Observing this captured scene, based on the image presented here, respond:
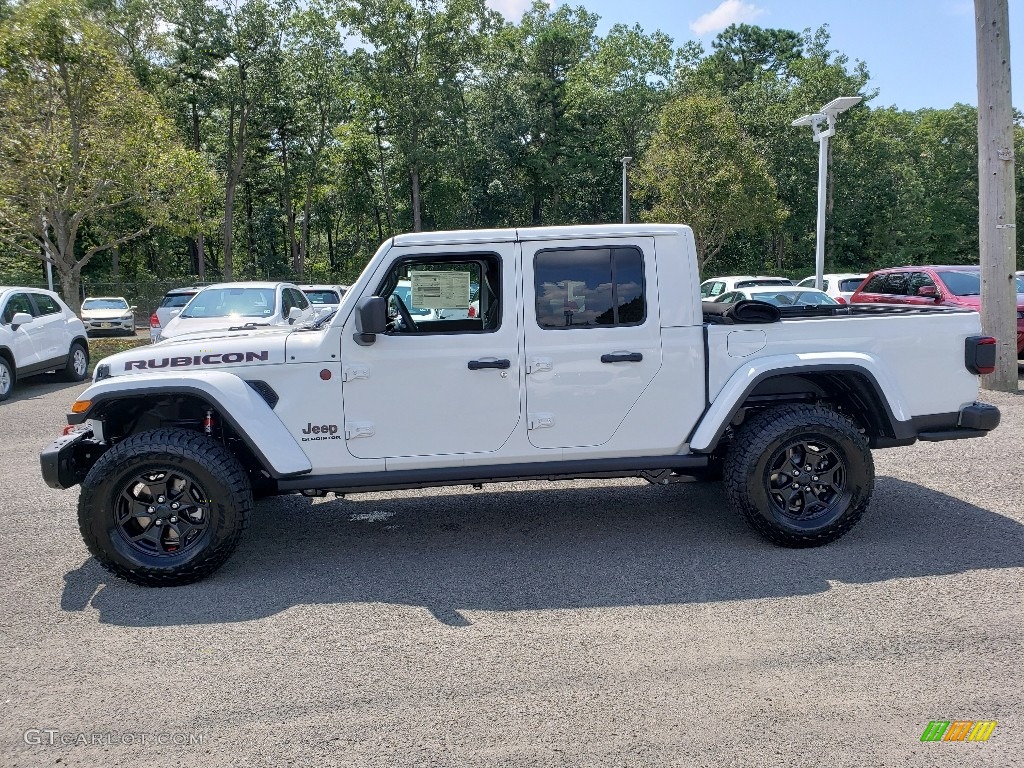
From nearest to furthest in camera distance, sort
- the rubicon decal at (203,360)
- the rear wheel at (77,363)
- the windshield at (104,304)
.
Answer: the rubicon decal at (203,360)
the rear wheel at (77,363)
the windshield at (104,304)

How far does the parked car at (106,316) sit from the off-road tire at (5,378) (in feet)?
50.0

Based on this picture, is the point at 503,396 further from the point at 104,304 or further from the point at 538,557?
the point at 104,304

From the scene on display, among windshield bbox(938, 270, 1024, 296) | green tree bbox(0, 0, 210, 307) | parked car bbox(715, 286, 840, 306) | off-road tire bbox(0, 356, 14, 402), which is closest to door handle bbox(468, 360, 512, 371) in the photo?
off-road tire bbox(0, 356, 14, 402)

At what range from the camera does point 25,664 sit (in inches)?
144

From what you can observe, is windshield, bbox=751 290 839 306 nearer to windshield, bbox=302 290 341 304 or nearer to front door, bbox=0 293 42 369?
windshield, bbox=302 290 341 304

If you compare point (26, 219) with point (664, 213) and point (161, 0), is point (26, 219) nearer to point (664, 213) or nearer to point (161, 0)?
point (664, 213)

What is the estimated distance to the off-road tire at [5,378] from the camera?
11.7 meters

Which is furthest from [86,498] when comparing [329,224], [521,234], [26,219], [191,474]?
[329,224]

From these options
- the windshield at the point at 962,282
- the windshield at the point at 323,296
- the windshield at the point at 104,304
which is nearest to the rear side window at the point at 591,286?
the windshield at the point at 962,282

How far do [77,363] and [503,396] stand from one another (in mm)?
11920

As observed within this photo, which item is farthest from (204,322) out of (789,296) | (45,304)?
(789,296)

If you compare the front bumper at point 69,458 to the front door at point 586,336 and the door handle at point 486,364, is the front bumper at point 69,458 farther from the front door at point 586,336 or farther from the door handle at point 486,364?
the front door at point 586,336

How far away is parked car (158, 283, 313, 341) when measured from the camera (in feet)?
38.3

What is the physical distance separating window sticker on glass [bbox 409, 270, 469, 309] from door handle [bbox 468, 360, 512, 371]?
44cm
